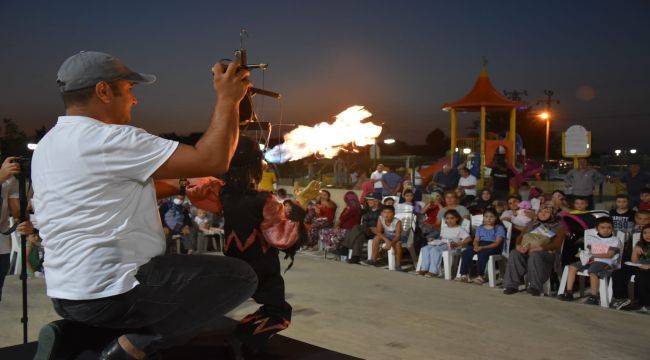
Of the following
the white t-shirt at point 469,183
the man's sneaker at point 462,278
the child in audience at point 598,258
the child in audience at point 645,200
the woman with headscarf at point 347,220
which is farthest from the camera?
the white t-shirt at point 469,183

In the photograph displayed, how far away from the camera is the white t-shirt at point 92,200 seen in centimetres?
179

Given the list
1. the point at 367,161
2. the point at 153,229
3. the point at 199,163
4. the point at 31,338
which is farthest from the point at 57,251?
the point at 367,161

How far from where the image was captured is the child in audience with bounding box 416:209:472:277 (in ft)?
29.0

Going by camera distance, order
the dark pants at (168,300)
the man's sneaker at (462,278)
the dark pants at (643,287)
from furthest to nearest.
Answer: the man's sneaker at (462,278), the dark pants at (643,287), the dark pants at (168,300)

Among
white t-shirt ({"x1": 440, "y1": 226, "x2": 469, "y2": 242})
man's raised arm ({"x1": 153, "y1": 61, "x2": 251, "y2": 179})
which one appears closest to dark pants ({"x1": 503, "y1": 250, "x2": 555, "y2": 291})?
white t-shirt ({"x1": 440, "y1": 226, "x2": 469, "y2": 242})

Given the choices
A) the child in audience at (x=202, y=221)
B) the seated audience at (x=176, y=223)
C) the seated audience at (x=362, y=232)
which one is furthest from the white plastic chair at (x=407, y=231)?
the seated audience at (x=176, y=223)

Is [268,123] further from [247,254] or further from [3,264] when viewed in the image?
[3,264]

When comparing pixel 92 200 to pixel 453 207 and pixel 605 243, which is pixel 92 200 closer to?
pixel 605 243

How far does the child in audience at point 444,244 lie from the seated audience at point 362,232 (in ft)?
4.18

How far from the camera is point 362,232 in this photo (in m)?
10.2

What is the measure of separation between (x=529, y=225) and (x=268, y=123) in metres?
5.76

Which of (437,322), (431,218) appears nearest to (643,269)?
(437,322)

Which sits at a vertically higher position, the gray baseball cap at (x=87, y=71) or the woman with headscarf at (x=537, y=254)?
the gray baseball cap at (x=87, y=71)

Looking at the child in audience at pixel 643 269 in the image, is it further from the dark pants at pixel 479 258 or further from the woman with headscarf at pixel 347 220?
the woman with headscarf at pixel 347 220
